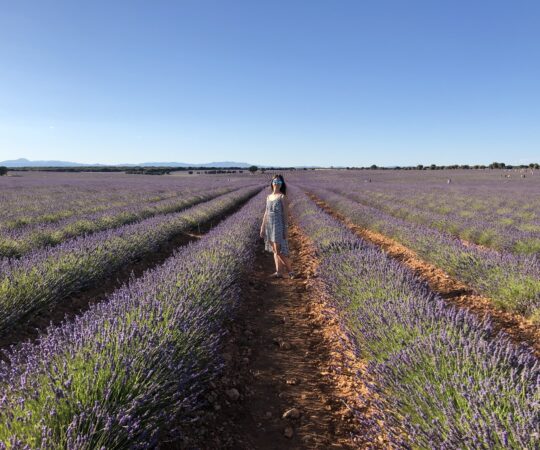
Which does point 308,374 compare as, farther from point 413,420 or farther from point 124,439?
point 124,439

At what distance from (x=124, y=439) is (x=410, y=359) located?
1.63 metres

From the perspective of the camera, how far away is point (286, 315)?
434 centimetres

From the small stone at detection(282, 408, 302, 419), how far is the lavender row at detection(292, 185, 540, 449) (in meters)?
0.53

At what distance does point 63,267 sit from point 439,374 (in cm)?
442

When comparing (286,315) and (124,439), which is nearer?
(124,439)

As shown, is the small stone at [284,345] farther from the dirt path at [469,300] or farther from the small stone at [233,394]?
the dirt path at [469,300]

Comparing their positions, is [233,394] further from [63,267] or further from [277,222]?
[277,222]

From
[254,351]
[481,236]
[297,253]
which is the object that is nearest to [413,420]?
[254,351]

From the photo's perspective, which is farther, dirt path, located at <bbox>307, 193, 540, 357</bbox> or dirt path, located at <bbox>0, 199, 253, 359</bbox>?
dirt path, located at <bbox>307, 193, 540, 357</bbox>

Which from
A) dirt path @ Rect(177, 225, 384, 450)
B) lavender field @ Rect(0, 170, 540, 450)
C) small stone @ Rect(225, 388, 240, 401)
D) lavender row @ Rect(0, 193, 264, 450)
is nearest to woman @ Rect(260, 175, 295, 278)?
lavender field @ Rect(0, 170, 540, 450)

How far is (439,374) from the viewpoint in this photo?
1.91m

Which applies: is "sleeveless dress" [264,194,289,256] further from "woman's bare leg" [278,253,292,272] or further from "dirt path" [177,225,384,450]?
"dirt path" [177,225,384,450]

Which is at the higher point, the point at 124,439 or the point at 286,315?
the point at 124,439

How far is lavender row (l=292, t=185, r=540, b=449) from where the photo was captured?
148cm
